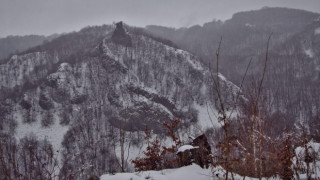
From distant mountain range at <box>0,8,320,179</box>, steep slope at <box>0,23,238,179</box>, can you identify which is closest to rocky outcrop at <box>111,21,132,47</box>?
steep slope at <box>0,23,238,179</box>

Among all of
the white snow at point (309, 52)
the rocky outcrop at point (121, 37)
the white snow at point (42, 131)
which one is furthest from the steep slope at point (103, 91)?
the white snow at point (309, 52)

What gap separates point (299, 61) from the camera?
16950cm

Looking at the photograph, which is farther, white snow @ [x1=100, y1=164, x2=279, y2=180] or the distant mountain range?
the distant mountain range

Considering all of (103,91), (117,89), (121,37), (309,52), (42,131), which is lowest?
(42,131)

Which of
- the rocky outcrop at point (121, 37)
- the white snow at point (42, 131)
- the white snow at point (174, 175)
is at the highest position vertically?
the rocky outcrop at point (121, 37)

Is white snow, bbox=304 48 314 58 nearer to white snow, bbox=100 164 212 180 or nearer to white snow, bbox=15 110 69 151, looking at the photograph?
white snow, bbox=15 110 69 151

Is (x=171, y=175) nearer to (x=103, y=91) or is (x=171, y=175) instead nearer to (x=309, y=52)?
(x=103, y=91)

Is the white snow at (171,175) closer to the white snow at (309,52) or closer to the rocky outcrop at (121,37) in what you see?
the rocky outcrop at (121,37)

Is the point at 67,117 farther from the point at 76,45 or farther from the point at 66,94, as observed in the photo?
the point at 76,45

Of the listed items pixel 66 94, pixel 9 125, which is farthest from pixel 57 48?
pixel 9 125

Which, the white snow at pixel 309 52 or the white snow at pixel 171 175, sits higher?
the white snow at pixel 309 52

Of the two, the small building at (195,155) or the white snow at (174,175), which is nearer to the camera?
the white snow at (174,175)

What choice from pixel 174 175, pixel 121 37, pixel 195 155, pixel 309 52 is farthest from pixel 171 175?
Answer: pixel 309 52

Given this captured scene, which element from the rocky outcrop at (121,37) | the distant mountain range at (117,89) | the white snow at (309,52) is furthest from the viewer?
the white snow at (309,52)
